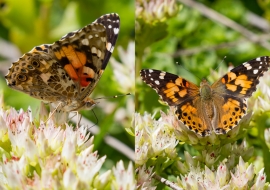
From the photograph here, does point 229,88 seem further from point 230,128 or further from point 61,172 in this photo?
point 61,172

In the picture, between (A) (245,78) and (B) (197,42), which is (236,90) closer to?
(A) (245,78)

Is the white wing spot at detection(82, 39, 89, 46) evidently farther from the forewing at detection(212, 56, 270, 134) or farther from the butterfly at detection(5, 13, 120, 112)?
the forewing at detection(212, 56, 270, 134)

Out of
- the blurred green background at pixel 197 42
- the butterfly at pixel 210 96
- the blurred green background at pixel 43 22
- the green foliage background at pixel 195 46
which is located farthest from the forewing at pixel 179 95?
the blurred green background at pixel 43 22

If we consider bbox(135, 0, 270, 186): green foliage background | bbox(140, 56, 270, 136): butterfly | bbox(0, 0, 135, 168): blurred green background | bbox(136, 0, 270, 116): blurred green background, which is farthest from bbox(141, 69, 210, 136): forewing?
bbox(0, 0, 135, 168): blurred green background

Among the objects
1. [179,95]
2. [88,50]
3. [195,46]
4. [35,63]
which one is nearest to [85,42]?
[88,50]

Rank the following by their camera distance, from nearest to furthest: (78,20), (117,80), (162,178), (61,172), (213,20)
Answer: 1. (61,172)
2. (162,178)
3. (117,80)
4. (213,20)
5. (78,20)

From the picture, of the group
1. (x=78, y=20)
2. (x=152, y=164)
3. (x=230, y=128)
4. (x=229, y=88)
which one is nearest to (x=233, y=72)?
(x=229, y=88)

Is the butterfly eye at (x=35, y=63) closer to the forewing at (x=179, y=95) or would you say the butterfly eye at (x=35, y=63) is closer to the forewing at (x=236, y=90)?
the forewing at (x=179, y=95)
